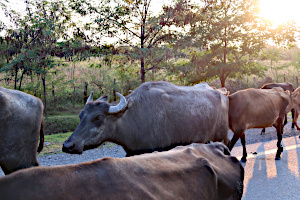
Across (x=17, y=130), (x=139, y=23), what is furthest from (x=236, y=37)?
(x=17, y=130)

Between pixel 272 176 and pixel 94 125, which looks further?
pixel 272 176

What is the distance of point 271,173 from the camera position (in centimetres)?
704

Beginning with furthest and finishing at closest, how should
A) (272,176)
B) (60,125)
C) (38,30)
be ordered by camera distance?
(60,125), (38,30), (272,176)

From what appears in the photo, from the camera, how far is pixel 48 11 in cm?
1442

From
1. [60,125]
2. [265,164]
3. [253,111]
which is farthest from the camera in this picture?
[60,125]

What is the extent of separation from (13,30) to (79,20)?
2753 millimetres

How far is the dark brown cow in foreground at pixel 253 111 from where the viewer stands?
27.6ft

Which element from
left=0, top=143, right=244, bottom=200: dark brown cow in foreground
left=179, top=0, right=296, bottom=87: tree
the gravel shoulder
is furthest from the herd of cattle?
left=179, top=0, right=296, bottom=87: tree

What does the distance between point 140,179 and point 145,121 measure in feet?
10.1

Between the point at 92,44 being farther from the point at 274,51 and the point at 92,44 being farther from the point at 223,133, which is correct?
the point at 274,51

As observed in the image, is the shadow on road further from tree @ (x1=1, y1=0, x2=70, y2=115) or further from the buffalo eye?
tree @ (x1=1, y1=0, x2=70, y2=115)

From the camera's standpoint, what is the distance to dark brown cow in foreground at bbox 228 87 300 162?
841 centimetres

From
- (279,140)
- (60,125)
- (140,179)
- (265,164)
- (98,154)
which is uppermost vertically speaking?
(140,179)

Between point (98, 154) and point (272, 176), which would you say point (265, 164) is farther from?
point (98, 154)
